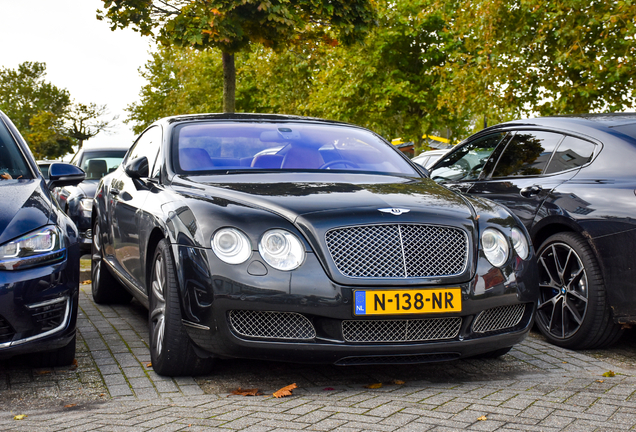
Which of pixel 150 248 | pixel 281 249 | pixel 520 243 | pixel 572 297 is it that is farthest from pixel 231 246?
pixel 572 297

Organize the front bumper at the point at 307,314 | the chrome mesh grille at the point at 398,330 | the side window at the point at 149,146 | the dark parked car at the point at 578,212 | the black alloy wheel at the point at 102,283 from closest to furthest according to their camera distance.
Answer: the front bumper at the point at 307,314, the chrome mesh grille at the point at 398,330, the dark parked car at the point at 578,212, the side window at the point at 149,146, the black alloy wheel at the point at 102,283

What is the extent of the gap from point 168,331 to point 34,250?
0.83 metres

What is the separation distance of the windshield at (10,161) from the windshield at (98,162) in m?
6.04

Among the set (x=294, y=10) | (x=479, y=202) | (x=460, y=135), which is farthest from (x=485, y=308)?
(x=460, y=135)

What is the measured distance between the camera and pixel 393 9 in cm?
2961

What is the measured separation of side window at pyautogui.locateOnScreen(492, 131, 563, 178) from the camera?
18.0 ft

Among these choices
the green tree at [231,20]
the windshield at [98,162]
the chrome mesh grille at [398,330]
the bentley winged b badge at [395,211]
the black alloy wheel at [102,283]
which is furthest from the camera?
the green tree at [231,20]

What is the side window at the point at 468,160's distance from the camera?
20.3ft

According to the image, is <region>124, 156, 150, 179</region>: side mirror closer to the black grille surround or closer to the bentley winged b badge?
the bentley winged b badge

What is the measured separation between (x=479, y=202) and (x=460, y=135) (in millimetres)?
31005

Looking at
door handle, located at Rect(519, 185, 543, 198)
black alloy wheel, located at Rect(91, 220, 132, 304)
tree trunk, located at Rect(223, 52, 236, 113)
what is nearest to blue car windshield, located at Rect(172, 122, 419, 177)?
door handle, located at Rect(519, 185, 543, 198)

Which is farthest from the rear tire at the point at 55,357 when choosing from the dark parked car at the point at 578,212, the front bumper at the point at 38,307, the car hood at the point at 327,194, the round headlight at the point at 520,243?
the dark parked car at the point at 578,212

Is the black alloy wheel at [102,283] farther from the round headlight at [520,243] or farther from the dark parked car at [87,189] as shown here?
the round headlight at [520,243]

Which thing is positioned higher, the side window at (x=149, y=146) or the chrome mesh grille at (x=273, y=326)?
the side window at (x=149, y=146)
